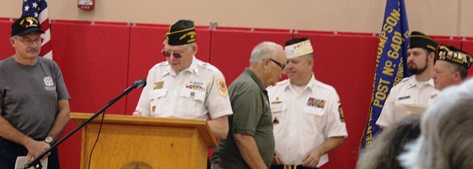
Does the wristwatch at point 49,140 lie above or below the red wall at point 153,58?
below

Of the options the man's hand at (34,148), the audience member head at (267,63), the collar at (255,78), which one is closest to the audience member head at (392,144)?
the collar at (255,78)

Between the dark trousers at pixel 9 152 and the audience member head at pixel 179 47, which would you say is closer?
the audience member head at pixel 179 47

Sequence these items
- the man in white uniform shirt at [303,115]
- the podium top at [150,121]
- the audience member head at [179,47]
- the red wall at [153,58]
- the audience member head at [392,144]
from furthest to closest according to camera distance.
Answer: the red wall at [153,58] < the man in white uniform shirt at [303,115] < the audience member head at [179,47] < the podium top at [150,121] < the audience member head at [392,144]

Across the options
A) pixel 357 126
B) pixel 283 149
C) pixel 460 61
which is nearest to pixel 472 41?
pixel 460 61

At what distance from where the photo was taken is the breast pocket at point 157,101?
4.10 metres

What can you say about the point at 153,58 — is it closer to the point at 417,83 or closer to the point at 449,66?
the point at 417,83

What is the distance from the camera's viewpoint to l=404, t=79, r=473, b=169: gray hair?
2.61ft

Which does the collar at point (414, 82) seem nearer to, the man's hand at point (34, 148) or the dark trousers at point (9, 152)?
the man's hand at point (34, 148)

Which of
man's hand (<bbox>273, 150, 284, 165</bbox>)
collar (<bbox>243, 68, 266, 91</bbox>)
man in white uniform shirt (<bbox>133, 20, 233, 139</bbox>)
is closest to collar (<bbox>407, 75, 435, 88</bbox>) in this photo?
man's hand (<bbox>273, 150, 284, 165</bbox>)

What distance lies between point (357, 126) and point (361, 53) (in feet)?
1.84

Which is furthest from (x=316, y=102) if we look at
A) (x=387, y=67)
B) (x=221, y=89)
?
(x=221, y=89)

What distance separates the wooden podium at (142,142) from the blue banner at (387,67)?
2.28 m

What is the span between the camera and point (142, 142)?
134 inches

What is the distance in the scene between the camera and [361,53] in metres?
5.68
